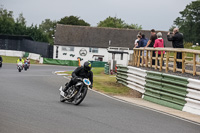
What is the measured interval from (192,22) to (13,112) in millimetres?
101390

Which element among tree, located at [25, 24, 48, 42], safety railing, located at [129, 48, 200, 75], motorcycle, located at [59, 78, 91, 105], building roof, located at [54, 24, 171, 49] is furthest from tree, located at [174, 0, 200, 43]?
motorcycle, located at [59, 78, 91, 105]

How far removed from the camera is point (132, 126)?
9.92m

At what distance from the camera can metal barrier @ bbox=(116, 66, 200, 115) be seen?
14.1m

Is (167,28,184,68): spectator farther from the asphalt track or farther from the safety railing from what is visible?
the asphalt track

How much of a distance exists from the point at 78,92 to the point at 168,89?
3.88m

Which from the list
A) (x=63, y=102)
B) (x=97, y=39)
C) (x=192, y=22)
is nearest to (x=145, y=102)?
(x=63, y=102)

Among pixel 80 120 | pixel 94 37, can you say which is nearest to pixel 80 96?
pixel 80 120

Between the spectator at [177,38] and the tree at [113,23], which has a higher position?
the tree at [113,23]

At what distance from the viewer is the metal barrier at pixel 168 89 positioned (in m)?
14.1

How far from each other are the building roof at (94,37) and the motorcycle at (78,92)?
72273mm

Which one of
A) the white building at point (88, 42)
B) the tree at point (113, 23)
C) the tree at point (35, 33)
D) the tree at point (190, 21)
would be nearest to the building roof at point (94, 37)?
the white building at point (88, 42)

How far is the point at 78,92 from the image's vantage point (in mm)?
13570

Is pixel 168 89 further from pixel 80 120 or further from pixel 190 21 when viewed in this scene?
pixel 190 21

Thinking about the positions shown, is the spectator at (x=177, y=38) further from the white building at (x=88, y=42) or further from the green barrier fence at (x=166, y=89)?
the white building at (x=88, y=42)
